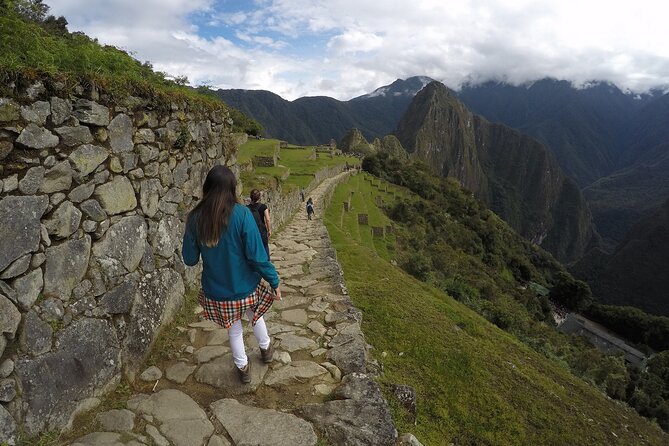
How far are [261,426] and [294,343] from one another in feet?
5.07

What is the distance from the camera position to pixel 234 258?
3.59m

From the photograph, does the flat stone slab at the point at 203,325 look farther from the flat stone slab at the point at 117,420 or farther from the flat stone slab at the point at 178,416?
the flat stone slab at the point at 117,420

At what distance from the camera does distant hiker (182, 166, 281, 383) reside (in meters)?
3.45

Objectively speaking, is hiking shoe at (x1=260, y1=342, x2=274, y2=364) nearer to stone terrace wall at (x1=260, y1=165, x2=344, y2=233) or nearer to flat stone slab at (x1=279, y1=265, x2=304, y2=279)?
flat stone slab at (x1=279, y1=265, x2=304, y2=279)

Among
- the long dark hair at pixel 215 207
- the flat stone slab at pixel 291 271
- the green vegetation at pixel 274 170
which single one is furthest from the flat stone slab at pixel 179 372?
the green vegetation at pixel 274 170

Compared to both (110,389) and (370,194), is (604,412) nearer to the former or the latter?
(110,389)

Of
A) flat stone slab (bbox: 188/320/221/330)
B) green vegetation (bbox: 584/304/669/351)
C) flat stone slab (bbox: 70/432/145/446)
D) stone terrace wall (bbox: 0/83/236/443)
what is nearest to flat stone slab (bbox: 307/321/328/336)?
flat stone slab (bbox: 188/320/221/330)

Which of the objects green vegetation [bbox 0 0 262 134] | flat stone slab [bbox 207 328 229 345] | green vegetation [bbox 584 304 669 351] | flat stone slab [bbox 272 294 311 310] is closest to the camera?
green vegetation [bbox 0 0 262 134]

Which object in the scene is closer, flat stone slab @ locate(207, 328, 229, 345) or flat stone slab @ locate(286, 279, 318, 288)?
flat stone slab @ locate(207, 328, 229, 345)

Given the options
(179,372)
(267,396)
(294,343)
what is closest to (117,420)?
(179,372)

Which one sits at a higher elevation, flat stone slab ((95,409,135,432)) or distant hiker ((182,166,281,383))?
distant hiker ((182,166,281,383))

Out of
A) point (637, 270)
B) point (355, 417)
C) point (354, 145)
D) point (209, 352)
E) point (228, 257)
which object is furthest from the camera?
point (637, 270)

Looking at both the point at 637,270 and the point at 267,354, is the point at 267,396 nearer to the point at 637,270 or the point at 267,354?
the point at 267,354

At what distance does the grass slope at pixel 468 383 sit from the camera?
18.1ft
